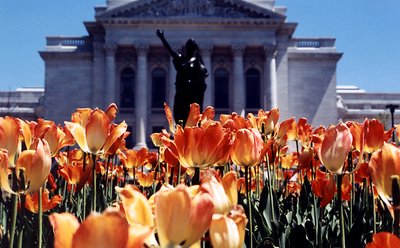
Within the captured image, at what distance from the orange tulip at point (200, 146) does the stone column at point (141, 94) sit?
43.2m

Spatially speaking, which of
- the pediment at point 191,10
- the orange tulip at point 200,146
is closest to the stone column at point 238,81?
the pediment at point 191,10

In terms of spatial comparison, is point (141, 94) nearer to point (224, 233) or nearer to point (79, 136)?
Answer: point (79, 136)

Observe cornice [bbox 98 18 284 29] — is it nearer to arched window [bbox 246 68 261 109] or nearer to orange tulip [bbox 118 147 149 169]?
arched window [bbox 246 68 261 109]

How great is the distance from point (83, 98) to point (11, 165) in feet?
150

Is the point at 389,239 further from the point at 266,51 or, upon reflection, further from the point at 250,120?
the point at 266,51

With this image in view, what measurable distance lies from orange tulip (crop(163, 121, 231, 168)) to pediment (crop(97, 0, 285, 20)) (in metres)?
44.2

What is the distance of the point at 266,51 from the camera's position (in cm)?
4559

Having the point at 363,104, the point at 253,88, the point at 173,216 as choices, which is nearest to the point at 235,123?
the point at 173,216

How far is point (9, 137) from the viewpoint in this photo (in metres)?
2.00

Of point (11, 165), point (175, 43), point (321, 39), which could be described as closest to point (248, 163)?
point (11, 165)

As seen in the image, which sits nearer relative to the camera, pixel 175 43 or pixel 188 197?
pixel 188 197

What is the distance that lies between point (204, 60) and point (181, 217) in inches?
1783

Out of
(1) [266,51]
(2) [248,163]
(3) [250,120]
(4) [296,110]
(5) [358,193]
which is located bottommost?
(5) [358,193]

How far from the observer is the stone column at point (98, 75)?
46219 millimetres
